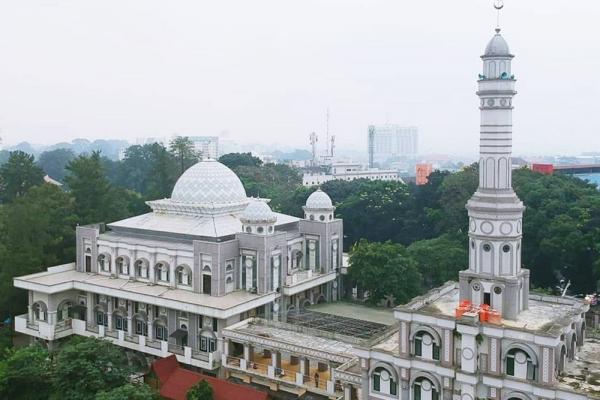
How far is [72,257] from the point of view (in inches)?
1512

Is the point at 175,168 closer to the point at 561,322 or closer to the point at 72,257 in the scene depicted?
the point at 72,257

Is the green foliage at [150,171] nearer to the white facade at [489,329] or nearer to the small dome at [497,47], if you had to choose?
the white facade at [489,329]

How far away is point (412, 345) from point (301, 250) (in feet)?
47.7

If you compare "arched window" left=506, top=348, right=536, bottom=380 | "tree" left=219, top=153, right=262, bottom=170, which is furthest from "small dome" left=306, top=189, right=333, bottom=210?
"tree" left=219, top=153, right=262, bottom=170

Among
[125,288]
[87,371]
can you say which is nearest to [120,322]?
[125,288]

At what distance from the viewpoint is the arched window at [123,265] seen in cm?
3309

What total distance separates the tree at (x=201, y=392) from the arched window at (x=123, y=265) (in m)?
11.6

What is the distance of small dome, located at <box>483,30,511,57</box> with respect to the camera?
20.9 meters

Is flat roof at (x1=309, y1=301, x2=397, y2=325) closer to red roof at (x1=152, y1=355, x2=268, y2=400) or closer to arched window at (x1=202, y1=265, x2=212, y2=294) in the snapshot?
arched window at (x1=202, y1=265, x2=212, y2=294)

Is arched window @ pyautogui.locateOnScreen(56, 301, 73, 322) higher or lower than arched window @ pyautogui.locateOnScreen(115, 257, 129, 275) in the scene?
lower

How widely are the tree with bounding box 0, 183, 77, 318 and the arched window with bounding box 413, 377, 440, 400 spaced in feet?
77.3

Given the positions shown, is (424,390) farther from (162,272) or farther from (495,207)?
(162,272)

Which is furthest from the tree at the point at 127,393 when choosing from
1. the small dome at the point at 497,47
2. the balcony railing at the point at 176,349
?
the small dome at the point at 497,47

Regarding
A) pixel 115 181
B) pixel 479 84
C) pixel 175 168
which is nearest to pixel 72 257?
pixel 175 168
